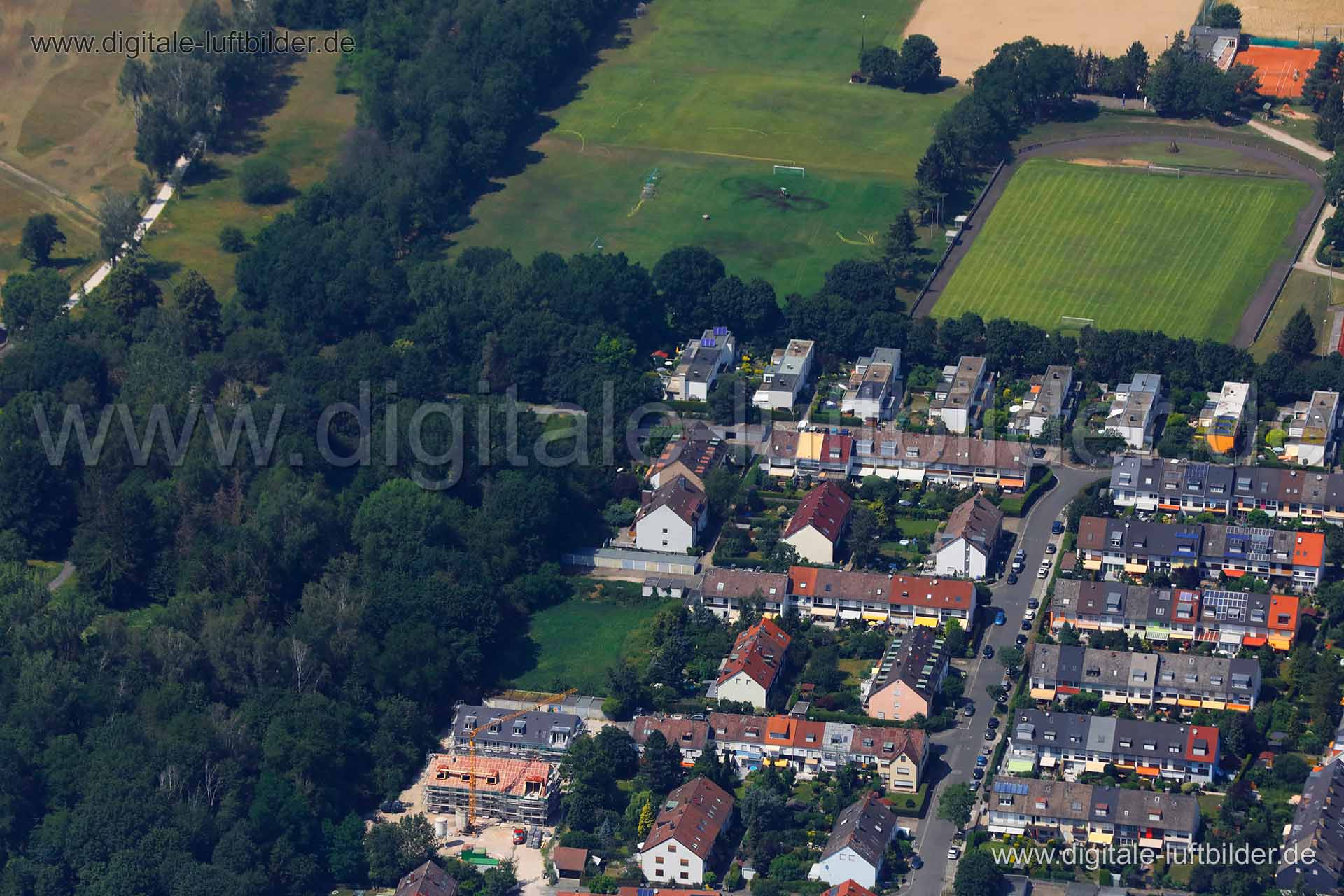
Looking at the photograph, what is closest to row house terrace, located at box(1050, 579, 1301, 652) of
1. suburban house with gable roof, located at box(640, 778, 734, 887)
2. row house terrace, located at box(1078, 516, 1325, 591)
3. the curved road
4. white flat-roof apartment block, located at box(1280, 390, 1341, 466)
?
row house terrace, located at box(1078, 516, 1325, 591)

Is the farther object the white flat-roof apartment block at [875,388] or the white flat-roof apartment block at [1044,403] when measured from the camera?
the white flat-roof apartment block at [875,388]

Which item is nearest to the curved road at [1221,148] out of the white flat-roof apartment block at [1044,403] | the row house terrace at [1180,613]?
the white flat-roof apartment block at [1044,403]

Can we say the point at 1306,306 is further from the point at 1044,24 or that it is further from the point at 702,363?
the point at 1044,24

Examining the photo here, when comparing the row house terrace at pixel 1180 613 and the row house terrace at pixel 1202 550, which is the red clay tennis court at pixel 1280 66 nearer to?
the row house terrace at pixel 1202 550

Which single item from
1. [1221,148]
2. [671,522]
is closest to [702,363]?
[671,522]

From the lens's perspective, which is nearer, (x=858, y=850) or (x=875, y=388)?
(x=858, y=850)

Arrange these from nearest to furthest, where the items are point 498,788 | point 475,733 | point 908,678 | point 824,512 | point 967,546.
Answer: point 498,788
point 475,733
point 908,678
point 967,546
point 824,512
